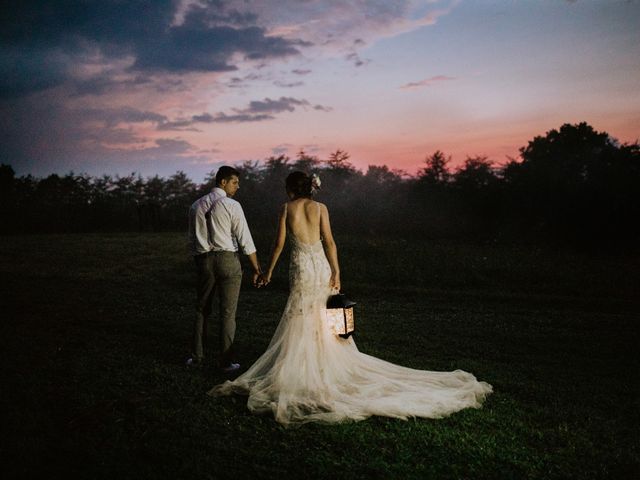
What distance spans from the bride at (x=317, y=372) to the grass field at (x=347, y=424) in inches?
7.6

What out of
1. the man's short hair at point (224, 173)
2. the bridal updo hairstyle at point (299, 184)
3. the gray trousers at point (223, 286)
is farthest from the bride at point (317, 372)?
the man's short hair at point (224, 173)

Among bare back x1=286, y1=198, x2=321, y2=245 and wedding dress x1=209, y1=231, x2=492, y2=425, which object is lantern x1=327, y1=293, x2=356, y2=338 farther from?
bare back x1=286, y1=198, x2=321, y2=245

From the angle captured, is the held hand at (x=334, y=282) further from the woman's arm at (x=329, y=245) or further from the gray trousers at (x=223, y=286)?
the gray trousers at (x=223, y=286)

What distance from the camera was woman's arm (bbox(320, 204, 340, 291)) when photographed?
5.47 metres

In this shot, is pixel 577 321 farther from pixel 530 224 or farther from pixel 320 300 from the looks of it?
pixel 530 224

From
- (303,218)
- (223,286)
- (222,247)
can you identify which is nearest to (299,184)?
(303,218)

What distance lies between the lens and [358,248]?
773 inches

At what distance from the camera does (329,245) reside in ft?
18.3

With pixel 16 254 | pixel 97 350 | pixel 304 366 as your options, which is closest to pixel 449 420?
pixel 304 366

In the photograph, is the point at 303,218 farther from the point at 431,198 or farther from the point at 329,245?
the point at 431,198

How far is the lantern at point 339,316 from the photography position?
5.36 metres

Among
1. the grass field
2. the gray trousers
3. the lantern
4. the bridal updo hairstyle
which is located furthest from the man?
the lantern

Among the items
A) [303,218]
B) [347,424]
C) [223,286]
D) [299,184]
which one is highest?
[299,184]

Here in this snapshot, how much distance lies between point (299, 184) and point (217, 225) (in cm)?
132
